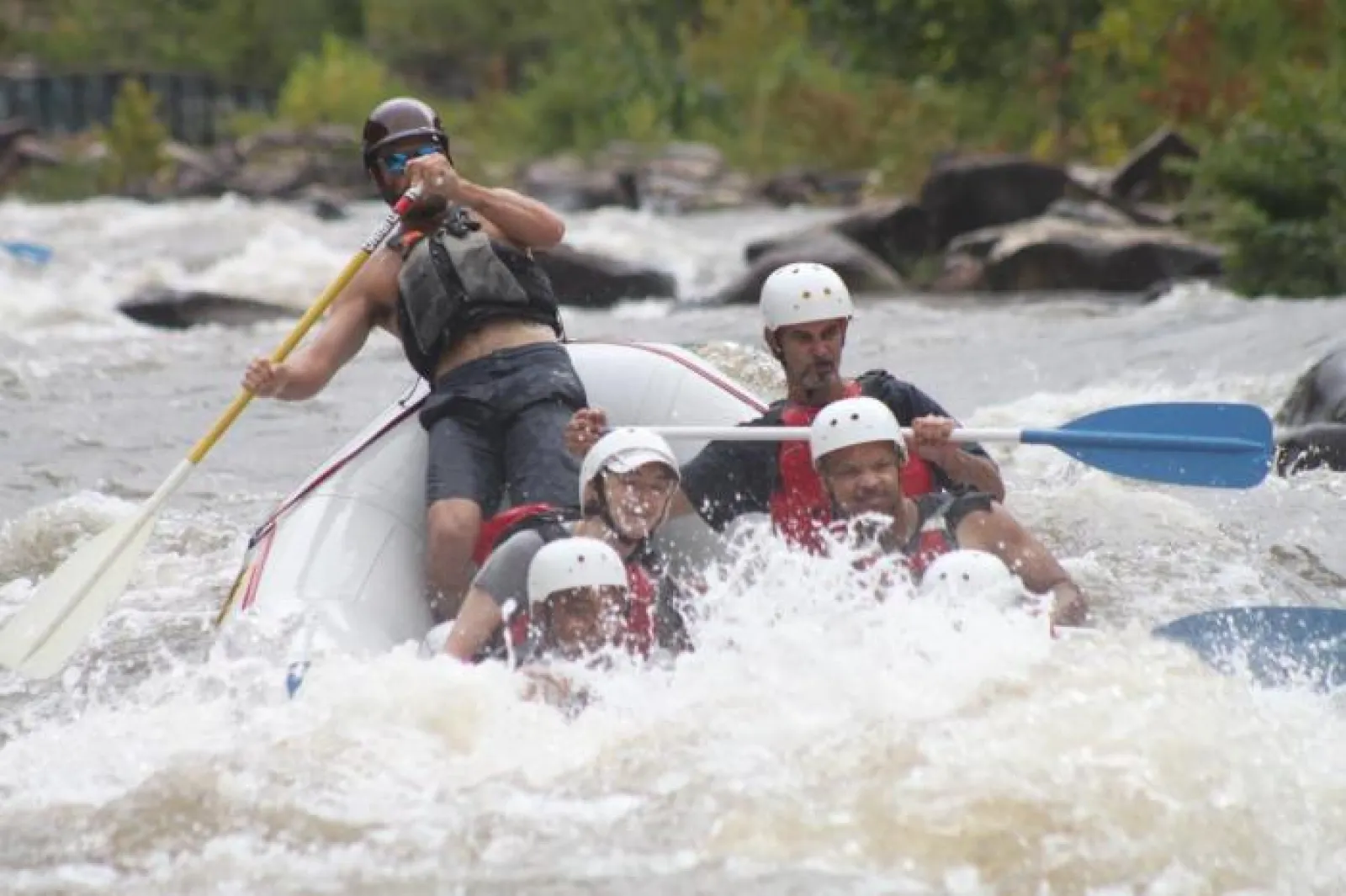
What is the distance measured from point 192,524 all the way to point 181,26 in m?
35.1

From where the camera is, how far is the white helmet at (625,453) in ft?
17.0

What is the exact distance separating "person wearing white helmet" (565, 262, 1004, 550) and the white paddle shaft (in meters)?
0.07

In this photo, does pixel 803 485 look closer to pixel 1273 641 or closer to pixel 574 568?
pixel 574 568

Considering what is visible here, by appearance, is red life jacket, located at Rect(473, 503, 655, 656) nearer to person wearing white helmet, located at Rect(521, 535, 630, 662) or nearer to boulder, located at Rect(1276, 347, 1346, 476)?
person wearing white helmet, located at Rect(521, 535, 630, 662)


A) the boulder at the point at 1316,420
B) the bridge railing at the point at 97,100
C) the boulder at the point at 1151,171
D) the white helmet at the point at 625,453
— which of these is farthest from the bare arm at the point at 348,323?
the bridge railing at the point at 97,100

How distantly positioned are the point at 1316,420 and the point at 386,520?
3858mm

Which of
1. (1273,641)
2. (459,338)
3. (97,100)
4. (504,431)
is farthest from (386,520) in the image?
(97,100)

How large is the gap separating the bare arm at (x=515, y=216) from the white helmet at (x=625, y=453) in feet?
3.48

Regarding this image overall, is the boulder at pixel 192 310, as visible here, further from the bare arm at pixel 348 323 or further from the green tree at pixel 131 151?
the green tree at pixel 131 151

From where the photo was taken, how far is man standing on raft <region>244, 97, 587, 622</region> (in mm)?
5801

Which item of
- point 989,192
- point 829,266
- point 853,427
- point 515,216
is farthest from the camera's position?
point 989,192

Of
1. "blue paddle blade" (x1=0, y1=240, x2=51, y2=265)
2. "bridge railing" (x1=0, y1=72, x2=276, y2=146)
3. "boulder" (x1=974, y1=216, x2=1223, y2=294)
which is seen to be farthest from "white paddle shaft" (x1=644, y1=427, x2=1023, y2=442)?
"bridge railing" (x1=0, y1=72, x2=276, y2=146)

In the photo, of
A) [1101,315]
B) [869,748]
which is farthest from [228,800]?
[1101,315]

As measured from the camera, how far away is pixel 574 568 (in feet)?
16.1
